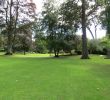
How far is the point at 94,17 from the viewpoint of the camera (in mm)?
41500

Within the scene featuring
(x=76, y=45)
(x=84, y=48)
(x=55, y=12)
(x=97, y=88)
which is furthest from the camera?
(x=76, y=45)

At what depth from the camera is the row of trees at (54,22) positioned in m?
36.9

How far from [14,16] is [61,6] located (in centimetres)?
1285

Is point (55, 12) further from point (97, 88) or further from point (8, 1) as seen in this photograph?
point (97, 88)

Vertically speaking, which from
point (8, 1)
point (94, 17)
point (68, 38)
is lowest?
point (68, 38)

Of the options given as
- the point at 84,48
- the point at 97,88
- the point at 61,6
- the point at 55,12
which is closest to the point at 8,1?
the point at 55,12

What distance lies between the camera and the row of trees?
36.9 meters

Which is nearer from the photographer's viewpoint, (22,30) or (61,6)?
(61,6)

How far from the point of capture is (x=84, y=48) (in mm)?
36094

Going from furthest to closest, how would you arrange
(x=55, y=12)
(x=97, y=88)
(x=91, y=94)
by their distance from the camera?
1. (x=55, y=12)
2. (x=97, y=88)
3. (x=91, y=94)

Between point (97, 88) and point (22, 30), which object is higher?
point (22, 30)

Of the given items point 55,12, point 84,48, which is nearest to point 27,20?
point 55,12

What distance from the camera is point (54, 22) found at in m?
41.5

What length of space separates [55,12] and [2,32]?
37.3 ft
